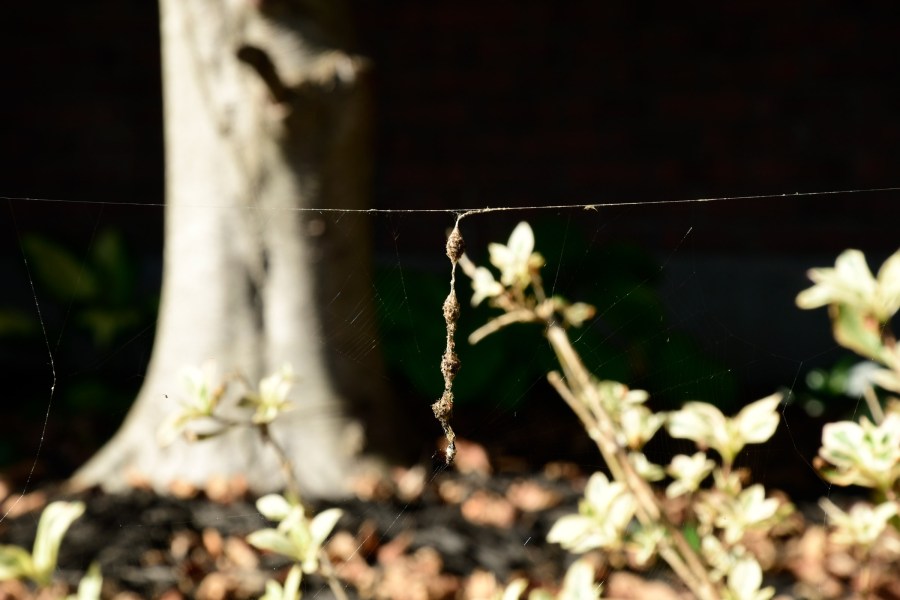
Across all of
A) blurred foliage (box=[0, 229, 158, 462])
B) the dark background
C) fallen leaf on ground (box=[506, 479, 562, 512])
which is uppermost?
the dark background

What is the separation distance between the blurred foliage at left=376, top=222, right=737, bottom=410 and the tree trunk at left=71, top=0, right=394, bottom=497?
623mm

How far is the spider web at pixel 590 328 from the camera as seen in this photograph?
2830 millimetres

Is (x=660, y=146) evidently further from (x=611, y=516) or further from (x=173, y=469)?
(x=611, y=516)

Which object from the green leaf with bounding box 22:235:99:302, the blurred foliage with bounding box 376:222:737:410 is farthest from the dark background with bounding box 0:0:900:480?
the blurred foliage with bounding box 376:222:737:410

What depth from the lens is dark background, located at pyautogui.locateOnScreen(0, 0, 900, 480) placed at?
161 inches

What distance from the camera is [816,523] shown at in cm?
230

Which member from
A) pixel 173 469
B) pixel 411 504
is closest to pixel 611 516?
pixel 411 504

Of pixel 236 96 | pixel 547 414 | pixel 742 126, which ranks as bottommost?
pixel 547 414

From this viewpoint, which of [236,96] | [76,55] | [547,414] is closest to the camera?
[236,96]

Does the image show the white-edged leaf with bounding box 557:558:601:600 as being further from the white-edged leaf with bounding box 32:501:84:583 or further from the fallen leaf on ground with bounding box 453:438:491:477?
the fallen leaf on ground with bounding box 453:438:491:477

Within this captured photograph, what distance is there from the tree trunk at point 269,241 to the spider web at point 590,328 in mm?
128

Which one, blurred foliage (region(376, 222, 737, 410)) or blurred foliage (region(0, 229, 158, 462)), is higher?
blurred foliage (region(376, 222, 737, 410))

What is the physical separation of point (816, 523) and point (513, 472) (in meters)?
0.78

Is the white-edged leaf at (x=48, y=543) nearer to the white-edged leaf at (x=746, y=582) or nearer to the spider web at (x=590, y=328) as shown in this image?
the white-edged leaf at (x=746, y=582)
